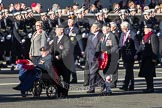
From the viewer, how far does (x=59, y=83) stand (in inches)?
690

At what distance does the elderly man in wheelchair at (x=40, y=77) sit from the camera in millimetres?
17422

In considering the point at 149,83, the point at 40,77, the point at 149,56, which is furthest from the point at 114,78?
the point at 40,77

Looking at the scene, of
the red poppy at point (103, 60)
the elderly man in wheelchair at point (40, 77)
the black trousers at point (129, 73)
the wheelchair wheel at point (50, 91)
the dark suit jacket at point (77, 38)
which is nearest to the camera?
the elderly man in wheelchair at point (40, 77)

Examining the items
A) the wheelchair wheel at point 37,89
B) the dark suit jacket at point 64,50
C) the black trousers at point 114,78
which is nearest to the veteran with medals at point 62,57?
the dark suit jacket at point 64,50

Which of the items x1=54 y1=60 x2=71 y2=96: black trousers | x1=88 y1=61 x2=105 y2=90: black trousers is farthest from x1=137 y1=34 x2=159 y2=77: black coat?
x1=54 y1=60 x2=71 y2=96: black trousers

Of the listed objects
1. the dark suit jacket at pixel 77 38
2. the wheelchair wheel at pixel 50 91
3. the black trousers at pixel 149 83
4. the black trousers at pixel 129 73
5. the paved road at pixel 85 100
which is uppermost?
the dark suit jacket at pixel 77 38

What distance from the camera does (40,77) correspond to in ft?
57.1

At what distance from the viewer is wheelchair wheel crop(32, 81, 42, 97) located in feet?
57.4

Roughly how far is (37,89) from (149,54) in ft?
10.8

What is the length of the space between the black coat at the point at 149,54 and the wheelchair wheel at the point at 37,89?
Result: 3107 millimetres

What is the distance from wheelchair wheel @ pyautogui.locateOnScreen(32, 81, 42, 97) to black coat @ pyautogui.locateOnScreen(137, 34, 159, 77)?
311cm

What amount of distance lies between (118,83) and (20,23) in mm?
5461

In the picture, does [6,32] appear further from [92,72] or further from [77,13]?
[92,72]

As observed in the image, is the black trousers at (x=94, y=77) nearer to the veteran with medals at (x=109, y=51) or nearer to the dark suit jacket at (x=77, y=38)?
the veteran with medals at (x=109, y=51)
